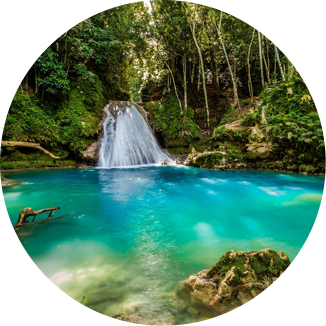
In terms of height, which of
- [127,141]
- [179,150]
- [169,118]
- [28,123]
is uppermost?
[169,118]

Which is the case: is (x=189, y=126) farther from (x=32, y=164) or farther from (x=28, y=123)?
(x=32, y=164)

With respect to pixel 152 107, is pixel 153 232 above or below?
below

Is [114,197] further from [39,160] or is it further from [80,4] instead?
[39,160]

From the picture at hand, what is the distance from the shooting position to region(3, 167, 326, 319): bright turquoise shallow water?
199 centimetres

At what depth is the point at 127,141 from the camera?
1245 cm

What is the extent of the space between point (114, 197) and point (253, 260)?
4219 millimetres

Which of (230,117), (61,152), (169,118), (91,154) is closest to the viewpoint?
(61,152)

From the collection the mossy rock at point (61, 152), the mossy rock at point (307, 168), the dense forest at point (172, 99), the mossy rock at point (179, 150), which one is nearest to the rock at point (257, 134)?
the dense forest at point (172, 99)

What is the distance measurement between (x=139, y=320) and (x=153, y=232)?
1826mm

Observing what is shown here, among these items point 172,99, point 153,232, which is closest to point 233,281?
point 153,232

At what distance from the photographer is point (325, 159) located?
7977 millimetres

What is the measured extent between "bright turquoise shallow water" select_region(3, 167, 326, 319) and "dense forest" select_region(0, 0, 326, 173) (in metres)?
3.04

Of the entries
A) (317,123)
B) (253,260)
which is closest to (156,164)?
(317,123)

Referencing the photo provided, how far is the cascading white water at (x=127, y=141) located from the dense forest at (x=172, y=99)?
0.74 m
